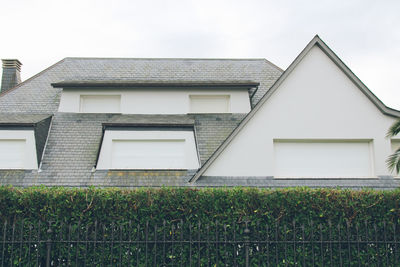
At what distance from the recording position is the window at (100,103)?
655 inches

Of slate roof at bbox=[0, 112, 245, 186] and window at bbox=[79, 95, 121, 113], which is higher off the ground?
window at bbox=[79, 95, 121, 113]

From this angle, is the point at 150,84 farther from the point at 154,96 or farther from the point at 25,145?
the point at 25,145

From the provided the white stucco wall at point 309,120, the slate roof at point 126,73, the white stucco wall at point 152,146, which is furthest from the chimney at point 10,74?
the white stucco wall at point 309,120

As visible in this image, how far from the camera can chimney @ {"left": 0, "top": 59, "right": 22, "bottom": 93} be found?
1975 cm

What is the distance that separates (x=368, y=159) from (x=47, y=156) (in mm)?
10804

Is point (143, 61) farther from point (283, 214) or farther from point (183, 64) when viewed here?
→ point (283, 214)

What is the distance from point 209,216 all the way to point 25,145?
847cm

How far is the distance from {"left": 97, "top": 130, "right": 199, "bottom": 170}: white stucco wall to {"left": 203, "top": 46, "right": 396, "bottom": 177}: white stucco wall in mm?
1467

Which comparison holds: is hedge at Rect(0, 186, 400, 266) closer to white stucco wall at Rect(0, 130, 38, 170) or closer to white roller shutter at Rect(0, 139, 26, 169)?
white stucco wall at Rect(0, 130, 38, 170)

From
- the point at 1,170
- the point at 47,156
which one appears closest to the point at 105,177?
the point at 47,156

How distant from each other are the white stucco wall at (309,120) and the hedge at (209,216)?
402 cm

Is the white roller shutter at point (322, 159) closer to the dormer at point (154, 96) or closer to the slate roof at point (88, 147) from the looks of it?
the slate roof at point (88, 147)

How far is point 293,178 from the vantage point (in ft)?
41.9

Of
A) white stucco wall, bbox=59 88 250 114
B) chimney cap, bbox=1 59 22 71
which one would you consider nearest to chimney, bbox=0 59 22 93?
chimney cap, bbox=1 59 22 71
